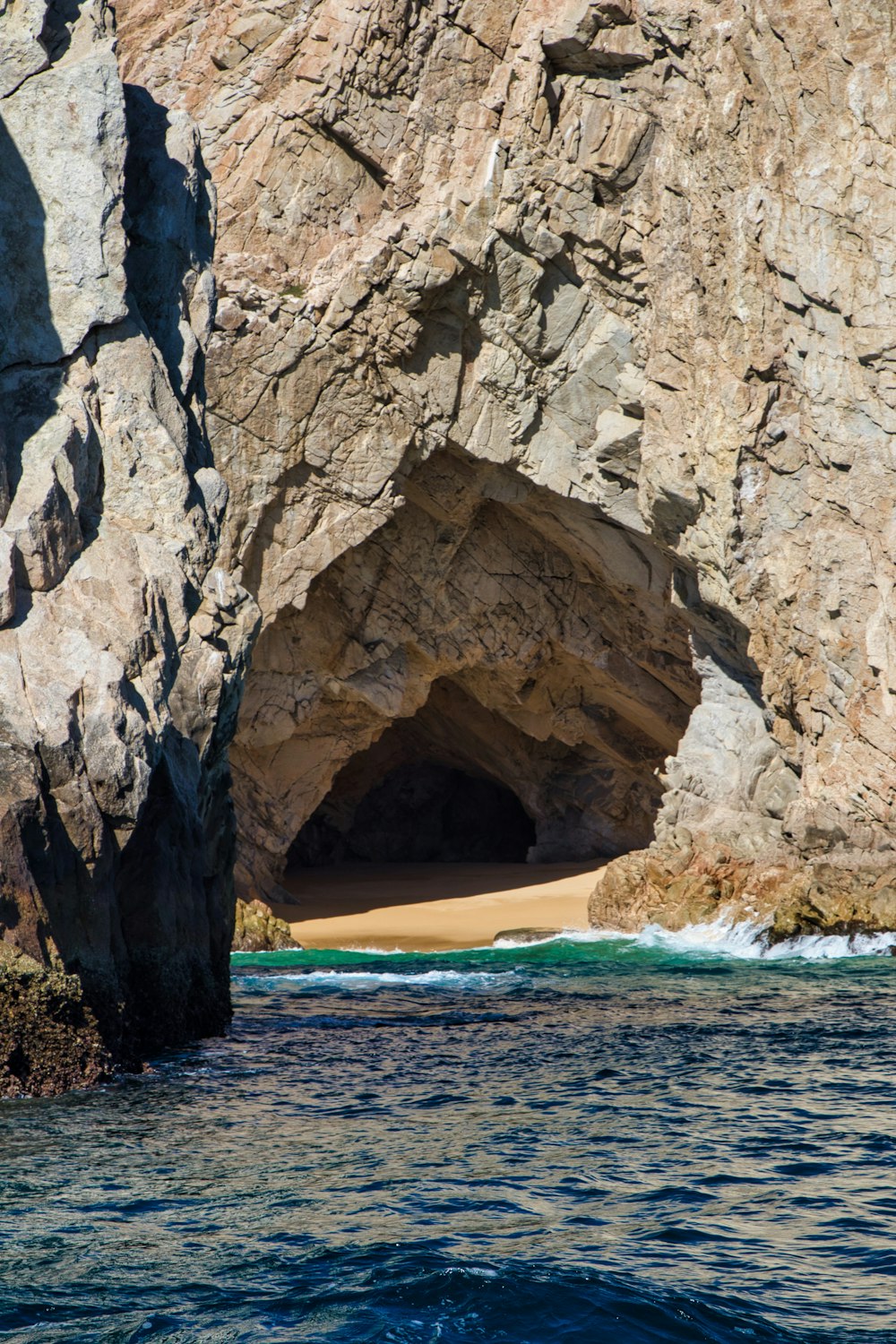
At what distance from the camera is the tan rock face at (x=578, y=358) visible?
23750 millimetres

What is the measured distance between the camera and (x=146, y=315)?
16641mm

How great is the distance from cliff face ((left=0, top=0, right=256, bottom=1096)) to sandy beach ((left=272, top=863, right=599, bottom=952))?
11558 millimetres

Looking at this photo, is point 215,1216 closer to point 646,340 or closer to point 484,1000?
point 484,1000

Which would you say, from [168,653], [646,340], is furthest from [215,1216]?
[646,340]

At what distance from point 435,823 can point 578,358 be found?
1960cm

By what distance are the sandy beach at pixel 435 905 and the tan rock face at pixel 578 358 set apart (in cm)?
342

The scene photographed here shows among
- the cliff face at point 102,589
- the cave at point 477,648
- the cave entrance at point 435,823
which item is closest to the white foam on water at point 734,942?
the cave at point 477,648

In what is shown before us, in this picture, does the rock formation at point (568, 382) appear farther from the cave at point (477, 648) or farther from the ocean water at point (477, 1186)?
the ocean water at point (477, 1186)

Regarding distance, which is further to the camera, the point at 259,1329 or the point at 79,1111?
the point at 79,1111

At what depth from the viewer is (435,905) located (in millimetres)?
30672

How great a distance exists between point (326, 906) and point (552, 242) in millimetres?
15911

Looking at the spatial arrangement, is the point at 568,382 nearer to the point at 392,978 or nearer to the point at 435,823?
the point at 392,978

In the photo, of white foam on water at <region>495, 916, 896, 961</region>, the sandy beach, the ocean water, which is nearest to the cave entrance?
the sandy beach

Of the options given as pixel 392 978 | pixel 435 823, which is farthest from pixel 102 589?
pixel 435 823
